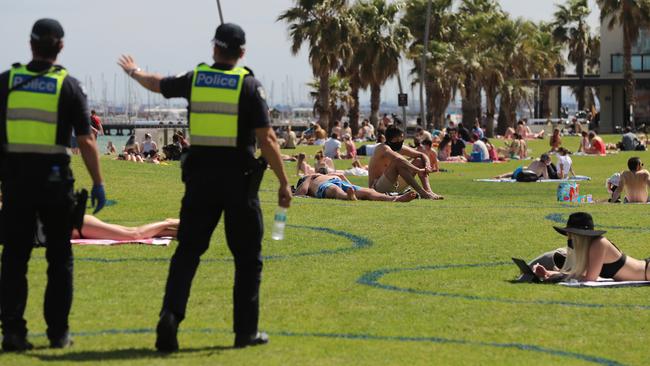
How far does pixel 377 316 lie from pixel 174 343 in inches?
94.3

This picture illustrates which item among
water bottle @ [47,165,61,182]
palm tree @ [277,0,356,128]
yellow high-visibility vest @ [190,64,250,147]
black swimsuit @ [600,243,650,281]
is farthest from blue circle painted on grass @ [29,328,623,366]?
palm tree @ [277,0,356,128]

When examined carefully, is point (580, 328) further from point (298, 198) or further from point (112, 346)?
point (298, 198)

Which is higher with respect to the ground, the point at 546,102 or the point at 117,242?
the point at 546,102

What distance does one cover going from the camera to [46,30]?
8.91 metres

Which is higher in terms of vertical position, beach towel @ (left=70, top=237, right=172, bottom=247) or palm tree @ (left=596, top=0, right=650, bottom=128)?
palm tree @ (left=596, top=0, right=650, bottom=128)

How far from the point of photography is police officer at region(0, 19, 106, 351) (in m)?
8.88

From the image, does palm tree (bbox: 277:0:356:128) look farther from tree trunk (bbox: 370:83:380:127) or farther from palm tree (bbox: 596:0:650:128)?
palm tree (bbox: 596:0:650:128)

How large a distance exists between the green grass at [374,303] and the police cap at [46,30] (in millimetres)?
1942

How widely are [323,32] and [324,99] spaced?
360 centimetres

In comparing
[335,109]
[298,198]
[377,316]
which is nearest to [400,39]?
[335,109]

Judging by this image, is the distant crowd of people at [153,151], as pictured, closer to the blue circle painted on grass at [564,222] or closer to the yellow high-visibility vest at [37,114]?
the blue circle painted on grass at [564,222]

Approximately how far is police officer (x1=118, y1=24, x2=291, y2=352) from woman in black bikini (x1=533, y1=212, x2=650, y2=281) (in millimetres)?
4445

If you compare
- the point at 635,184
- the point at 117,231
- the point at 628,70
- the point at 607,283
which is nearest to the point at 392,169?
the point at 635,184

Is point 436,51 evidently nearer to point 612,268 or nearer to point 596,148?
point 596,148
